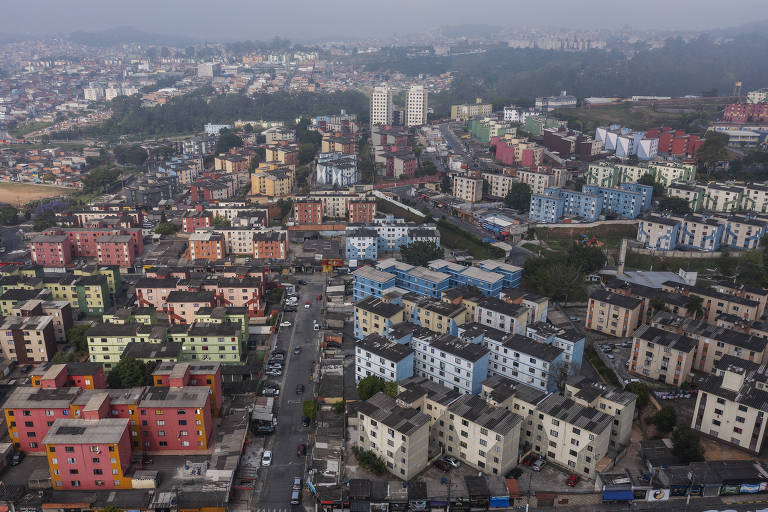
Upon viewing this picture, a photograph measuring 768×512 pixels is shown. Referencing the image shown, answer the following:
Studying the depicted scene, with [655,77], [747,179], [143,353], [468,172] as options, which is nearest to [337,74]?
[655,77]

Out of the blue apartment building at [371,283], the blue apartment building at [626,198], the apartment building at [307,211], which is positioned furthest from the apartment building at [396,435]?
the blue apartment building at [626,198]

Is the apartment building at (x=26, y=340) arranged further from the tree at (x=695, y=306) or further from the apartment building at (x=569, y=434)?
the tree at (x=695, y=306)

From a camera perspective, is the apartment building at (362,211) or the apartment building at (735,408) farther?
the apartment building at (362,211)

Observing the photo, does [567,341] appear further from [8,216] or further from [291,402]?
[8,216]

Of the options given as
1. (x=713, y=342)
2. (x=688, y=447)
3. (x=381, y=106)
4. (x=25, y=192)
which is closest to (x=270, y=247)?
(x=713, y=342)

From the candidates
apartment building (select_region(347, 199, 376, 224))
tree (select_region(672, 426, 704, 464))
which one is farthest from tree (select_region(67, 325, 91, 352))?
tree (select_region(672, 426, 704, 464))

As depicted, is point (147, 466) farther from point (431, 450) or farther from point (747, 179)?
point (747, 179)
